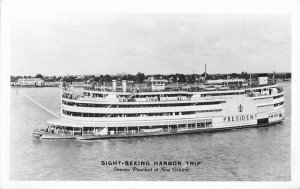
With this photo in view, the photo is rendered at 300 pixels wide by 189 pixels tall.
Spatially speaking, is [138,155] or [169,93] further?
[169,93]

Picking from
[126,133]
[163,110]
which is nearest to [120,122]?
[126,133]

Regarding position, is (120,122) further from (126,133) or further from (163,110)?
(163,110)

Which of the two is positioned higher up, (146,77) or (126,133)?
(146,77)

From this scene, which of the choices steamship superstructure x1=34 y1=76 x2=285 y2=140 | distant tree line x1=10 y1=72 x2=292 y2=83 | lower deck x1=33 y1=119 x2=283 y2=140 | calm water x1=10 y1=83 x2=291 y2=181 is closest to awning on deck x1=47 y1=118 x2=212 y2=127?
steamship superstructure x1=34 y1=76 x2=285 y2=140

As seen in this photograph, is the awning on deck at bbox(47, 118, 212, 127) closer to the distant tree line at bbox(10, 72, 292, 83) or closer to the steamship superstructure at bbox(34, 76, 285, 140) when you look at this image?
the steamship superstructure at bbox(34, 76, 285, 140)

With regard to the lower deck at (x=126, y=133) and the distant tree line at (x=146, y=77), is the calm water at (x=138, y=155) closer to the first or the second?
the lower deck at (x=126, y=133)
